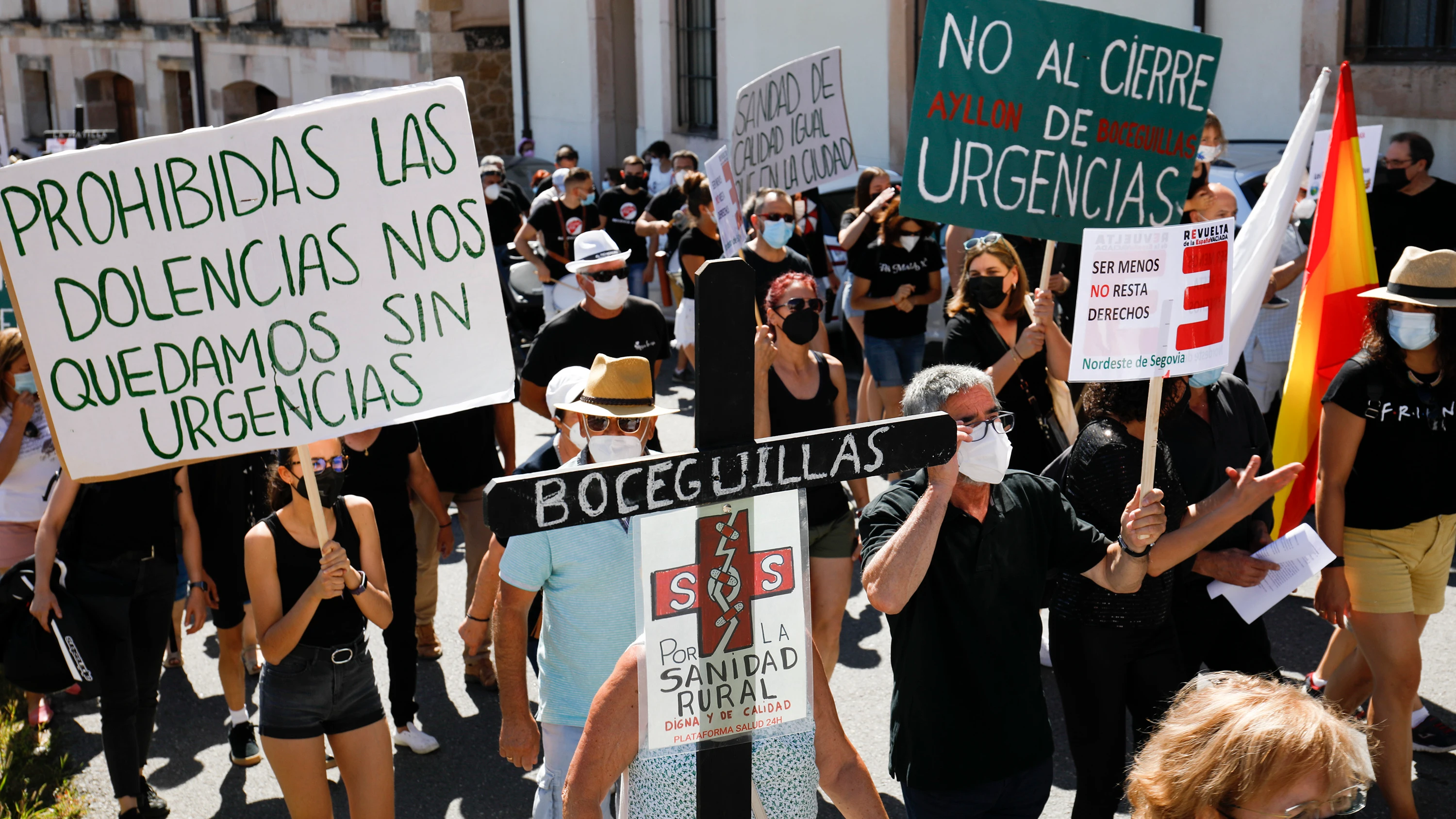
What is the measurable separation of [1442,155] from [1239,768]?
9477mm

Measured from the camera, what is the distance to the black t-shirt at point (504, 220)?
1363 centimetres

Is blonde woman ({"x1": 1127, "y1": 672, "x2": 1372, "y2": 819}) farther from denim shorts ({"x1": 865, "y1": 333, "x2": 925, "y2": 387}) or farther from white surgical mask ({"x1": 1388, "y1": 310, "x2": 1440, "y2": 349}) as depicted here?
denim shorts ({"x1": 865, "y1": 333, "x2": 925, "y2": 387})

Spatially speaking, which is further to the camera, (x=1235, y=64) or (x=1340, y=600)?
(x=1235, y=64)

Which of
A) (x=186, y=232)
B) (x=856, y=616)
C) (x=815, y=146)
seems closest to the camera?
(x=186, y=232)

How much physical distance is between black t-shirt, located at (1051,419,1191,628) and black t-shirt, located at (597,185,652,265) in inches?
378

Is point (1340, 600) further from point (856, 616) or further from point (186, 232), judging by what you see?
point (186, 232)

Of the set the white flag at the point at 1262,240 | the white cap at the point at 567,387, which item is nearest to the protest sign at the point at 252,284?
the white cap at the point at 567,387

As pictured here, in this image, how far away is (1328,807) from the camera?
2252mm

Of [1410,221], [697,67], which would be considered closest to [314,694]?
[1410,221]

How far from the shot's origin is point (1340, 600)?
4.40m

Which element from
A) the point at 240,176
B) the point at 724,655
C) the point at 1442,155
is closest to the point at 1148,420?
the point at 724,655

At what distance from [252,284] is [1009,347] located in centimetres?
326

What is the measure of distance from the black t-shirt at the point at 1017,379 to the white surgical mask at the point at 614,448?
225cm

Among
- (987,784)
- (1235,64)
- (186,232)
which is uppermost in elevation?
(1235,64)
